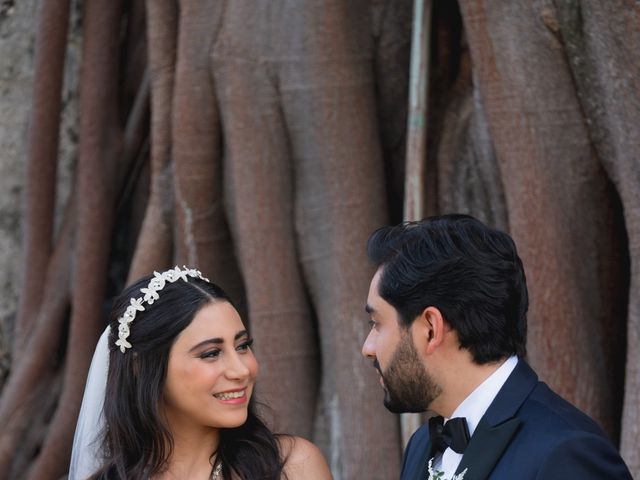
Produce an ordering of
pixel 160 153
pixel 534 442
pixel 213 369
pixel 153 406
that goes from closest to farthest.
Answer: pixel 534 442 → pixel 213 369 → pixel 153 406 → pixel 160 153

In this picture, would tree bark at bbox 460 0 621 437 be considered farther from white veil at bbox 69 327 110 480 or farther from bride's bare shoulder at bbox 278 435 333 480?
white veil at bbox 69 327 110 480

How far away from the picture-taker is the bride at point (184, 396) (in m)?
3.31

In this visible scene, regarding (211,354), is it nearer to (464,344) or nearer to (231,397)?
(231,397)

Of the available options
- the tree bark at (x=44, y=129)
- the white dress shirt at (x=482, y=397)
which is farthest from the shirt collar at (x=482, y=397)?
→ the tree bark at (x=44, y=129)

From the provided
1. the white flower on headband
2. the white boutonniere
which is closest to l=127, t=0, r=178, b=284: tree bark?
the white flower on headband

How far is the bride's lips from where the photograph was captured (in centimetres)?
329

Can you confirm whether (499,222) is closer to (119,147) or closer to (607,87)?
(607,87)

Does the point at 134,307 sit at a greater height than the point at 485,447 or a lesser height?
greater

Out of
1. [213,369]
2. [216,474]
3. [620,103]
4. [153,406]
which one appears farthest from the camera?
[620,103]

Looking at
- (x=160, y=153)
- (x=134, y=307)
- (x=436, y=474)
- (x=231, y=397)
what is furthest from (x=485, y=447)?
(x=160, y=153)

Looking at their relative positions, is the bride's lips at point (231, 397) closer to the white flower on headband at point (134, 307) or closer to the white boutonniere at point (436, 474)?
the white flower on headband at point (134, 307)

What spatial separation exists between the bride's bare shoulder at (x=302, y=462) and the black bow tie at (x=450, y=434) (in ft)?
2.60

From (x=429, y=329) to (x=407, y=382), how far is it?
0.13 metres

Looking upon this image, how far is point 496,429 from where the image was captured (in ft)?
8.32
